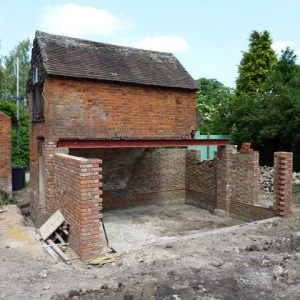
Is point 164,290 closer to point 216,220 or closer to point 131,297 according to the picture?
point 131,297

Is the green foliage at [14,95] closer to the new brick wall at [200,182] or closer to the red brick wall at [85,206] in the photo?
the new brick wall at [200,182]

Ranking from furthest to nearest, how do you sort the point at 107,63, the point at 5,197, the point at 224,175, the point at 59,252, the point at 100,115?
1. the point at 5,197
2. the point at 224,175
3. the point at 107,63
4. the point at 100,115
5. the point at 59,252

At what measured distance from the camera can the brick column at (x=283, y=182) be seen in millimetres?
10195

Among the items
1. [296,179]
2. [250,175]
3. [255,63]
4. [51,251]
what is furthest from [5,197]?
[255,63]

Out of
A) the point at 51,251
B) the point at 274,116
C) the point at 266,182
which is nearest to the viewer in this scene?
the point at 51,251

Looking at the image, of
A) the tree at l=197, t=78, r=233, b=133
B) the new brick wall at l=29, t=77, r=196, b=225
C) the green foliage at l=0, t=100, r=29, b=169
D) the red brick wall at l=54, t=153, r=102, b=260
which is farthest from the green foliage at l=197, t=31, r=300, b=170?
the green foliage at l=0, t=100, r=29, b=169

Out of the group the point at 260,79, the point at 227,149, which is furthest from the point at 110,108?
the point at 260,79

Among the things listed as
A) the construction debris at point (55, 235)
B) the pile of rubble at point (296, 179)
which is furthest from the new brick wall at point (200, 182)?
the construction debris at point (55, 235)

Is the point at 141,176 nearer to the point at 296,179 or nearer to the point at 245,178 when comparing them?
the point at 245,178

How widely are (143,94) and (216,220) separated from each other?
5.28 metres

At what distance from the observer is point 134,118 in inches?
466

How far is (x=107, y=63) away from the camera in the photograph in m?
11.9

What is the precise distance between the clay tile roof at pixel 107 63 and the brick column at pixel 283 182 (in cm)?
458

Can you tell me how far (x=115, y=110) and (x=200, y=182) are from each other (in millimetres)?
5112
